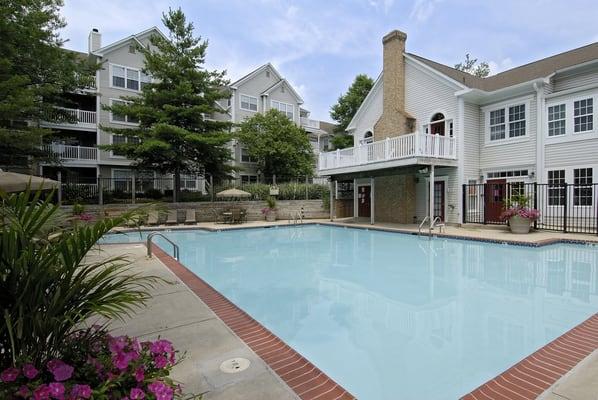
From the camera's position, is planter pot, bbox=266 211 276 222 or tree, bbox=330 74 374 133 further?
tree, bbox=330 74 374 133

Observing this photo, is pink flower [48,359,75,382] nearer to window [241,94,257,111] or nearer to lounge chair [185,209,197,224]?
lounge chair [185,209,197,224]

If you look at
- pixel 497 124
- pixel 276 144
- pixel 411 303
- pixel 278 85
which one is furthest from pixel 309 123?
pixel 411 303

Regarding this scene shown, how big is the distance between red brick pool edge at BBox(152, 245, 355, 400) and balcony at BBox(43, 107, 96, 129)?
69.3 ft

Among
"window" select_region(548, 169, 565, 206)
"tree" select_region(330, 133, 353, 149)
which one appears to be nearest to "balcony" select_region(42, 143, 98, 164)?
"tree" select_region(330, 133, 353, 149)

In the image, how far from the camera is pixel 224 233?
1523cm

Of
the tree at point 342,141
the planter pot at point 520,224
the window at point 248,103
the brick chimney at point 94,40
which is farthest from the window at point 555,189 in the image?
the brick chimney at point 94,40

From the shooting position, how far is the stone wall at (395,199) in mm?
16781

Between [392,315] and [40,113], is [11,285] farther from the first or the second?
[40,113]

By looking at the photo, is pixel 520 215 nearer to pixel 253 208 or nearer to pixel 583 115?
pixel 583 115

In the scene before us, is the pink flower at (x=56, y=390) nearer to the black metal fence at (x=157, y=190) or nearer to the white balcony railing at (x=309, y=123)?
the black metal fence at (x=157, y=190)

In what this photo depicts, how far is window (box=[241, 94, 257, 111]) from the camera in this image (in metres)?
28.5

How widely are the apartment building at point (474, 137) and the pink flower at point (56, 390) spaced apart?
1363 cm

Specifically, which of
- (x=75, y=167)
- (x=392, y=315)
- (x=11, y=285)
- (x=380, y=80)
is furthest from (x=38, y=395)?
(x=75, y=167)

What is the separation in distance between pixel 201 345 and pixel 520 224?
12.9 m
